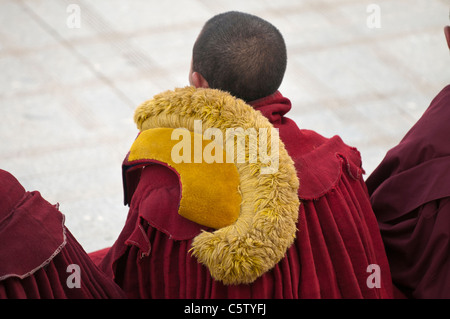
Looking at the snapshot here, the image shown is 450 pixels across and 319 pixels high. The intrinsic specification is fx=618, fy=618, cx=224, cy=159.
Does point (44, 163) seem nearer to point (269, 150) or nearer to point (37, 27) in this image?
point (37, 27)

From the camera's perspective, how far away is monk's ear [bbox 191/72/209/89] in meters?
1.56

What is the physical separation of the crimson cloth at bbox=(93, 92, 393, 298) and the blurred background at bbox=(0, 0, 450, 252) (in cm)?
108

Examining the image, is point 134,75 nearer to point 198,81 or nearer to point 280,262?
point 198,81

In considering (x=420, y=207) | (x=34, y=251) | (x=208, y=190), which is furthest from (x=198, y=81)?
(x=420, y=207)

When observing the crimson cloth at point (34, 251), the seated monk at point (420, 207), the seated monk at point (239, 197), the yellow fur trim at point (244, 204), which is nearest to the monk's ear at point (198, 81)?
the seated monk at point (239, 197)

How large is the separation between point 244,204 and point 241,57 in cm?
37

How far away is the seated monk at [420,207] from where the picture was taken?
165 cm

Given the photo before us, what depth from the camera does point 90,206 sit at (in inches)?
108

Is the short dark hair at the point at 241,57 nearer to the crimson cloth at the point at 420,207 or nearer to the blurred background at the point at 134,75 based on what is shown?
the crimson cloth at the point at 420,207

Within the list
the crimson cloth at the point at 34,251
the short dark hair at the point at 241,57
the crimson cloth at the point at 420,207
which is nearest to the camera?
the crimson cloth at the point at 34,251

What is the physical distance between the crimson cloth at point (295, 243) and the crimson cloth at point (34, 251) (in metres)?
0.14

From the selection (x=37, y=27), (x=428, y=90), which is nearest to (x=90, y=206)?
(x=37, y=27)

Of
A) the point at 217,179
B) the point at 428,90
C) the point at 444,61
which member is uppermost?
the point at 444,61
